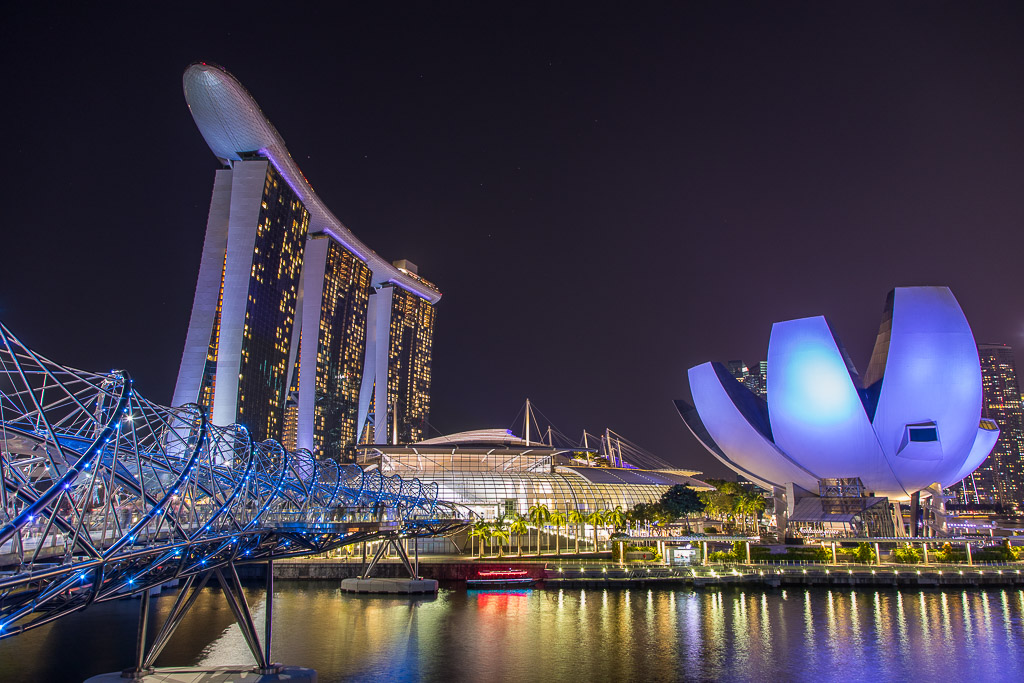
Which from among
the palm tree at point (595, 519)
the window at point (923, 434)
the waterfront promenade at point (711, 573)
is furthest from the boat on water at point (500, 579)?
the window at point (923, 434)

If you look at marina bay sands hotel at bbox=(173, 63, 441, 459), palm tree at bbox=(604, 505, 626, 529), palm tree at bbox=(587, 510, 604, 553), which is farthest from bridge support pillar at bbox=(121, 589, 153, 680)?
marina bay sands hotel at bbox=(173, 63, 441, 459)

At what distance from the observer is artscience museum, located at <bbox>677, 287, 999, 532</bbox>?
167 feet

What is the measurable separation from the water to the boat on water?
4.67 meters

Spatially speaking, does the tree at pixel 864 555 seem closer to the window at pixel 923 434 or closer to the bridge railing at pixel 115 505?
the window at pixel 923 434

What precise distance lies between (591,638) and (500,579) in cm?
1691

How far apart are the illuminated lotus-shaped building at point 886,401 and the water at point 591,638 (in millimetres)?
15688

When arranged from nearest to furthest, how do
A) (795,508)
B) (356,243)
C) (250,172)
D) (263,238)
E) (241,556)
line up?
(241,556), (795,508), (250,172), (263,238), (356,243)

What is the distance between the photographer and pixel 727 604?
34688mm

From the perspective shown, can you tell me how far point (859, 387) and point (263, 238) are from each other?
63315 mm

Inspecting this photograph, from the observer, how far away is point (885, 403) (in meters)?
52.0

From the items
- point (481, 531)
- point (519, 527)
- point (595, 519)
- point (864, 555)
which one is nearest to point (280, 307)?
point (481, 531)

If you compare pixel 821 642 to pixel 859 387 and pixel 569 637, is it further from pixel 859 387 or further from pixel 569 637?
pixel 859 387

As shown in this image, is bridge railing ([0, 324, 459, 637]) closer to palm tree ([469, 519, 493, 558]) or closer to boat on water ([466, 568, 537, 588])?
boat on water ([466, 568, 537, 588])

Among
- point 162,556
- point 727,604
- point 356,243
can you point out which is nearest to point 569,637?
point 727,604
